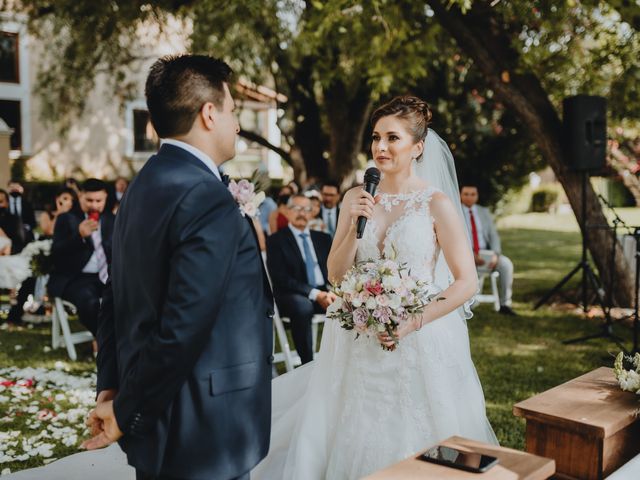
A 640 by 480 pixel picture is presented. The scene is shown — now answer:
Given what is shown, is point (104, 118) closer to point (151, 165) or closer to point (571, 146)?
point (571, 146)

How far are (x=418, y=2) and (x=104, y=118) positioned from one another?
19.6 m

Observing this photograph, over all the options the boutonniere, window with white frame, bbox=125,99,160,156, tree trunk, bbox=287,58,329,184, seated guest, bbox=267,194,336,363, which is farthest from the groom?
window with white frame, bbox=125,99,160,156

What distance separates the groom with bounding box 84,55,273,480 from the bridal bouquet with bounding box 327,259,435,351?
94 cm

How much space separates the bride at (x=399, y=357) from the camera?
11.2ft

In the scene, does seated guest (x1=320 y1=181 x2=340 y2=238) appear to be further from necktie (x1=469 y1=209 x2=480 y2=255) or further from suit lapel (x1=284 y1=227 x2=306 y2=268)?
suit lapel (x1=284 y1=227 x2=306 y2=268)

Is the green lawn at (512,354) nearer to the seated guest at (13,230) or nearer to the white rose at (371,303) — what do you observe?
the seated guest at (13,230)

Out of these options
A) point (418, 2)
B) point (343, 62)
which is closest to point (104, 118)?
point (343, 62)

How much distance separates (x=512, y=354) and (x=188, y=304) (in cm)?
593

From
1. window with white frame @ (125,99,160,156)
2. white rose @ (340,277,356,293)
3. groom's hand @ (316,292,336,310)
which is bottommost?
groom's hand @ (316,292,336,310)

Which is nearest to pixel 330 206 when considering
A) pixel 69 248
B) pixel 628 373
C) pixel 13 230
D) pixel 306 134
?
pixel 69 248

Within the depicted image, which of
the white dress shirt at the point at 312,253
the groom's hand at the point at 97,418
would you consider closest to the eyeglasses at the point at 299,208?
the white dress shirt at the point at 312,253

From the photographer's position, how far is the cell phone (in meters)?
2.55

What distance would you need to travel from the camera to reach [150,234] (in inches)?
79.3

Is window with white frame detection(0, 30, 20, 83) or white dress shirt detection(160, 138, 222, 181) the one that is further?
window with white frame detection(0, 30, 20, 83)
